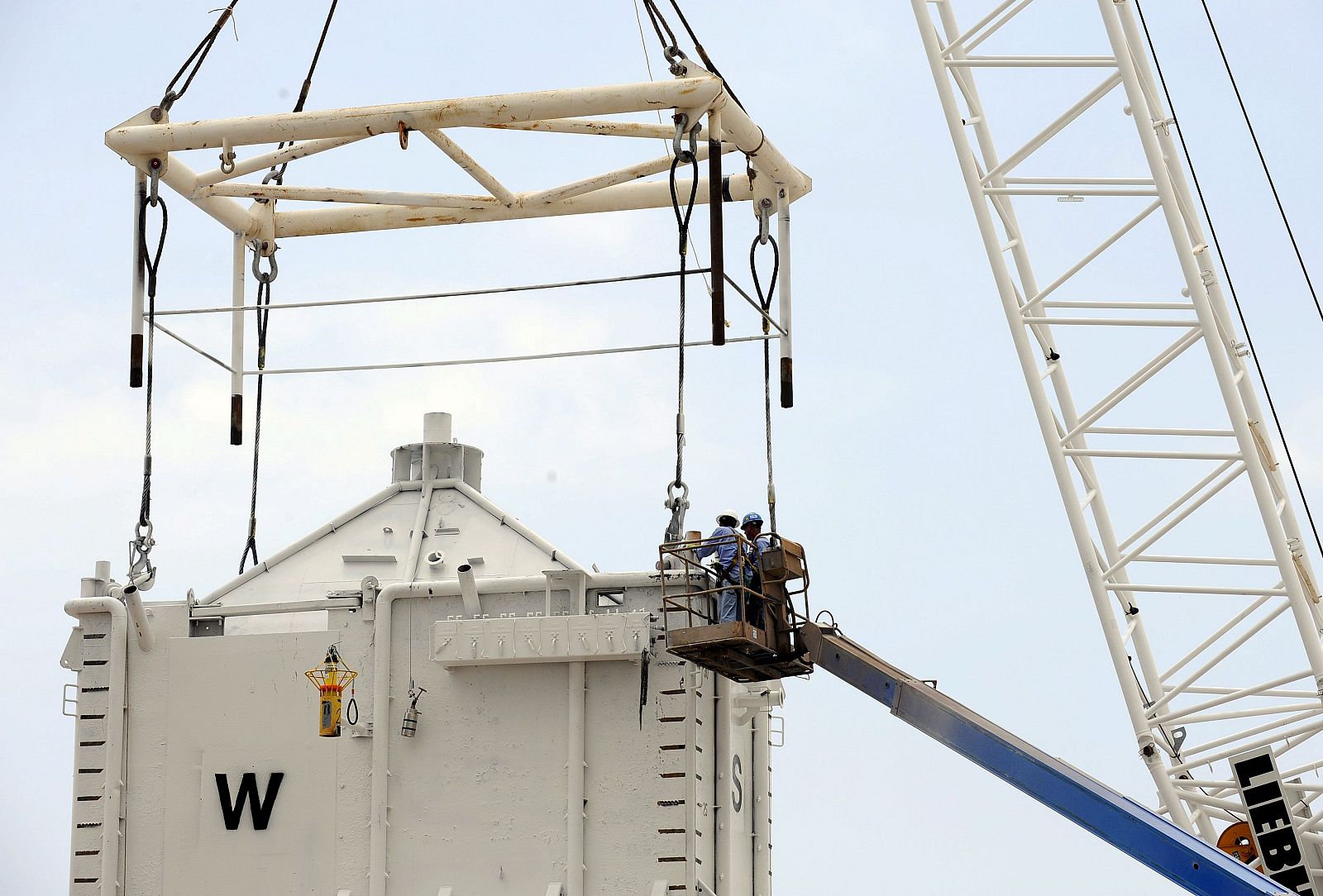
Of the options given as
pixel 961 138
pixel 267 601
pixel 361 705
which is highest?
pixel 961 138

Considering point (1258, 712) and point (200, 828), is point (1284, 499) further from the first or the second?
point (200, 828)

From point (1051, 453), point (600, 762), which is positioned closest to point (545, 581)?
point (600, 762)

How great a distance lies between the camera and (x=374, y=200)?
19469 millimetres

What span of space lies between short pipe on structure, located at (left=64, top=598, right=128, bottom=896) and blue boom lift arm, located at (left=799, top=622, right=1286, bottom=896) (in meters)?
6.74

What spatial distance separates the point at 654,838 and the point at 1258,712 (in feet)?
34.6

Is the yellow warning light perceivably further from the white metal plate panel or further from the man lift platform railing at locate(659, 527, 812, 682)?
the man lift platform railing at locate(659, 527, 812, 682)

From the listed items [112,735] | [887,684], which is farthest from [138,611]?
[887,684]

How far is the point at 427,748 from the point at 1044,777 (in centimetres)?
581

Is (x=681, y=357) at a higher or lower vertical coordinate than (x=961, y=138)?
lower

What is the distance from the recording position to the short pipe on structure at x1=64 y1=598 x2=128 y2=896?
60.5 ft

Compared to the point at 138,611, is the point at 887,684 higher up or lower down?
lower down

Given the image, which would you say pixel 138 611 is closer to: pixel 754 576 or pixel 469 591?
pixel 469 591

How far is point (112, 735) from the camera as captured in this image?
18.8 metres

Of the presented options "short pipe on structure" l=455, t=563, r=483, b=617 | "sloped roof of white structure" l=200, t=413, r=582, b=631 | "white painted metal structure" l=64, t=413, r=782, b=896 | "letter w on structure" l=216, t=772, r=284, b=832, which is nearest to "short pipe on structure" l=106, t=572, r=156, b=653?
"white painted metal structure" l=64, t=413, r=782, b=896
